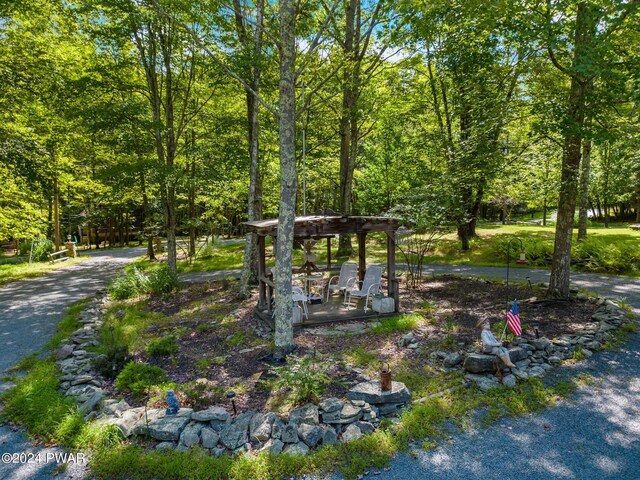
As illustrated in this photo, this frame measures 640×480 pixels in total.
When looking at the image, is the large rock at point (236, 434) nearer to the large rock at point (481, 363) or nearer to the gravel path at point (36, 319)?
the gravel path at point (36, 319)

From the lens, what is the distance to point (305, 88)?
12070mm

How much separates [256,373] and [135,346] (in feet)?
8.82

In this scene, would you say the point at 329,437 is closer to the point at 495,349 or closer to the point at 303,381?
the point at 303,381

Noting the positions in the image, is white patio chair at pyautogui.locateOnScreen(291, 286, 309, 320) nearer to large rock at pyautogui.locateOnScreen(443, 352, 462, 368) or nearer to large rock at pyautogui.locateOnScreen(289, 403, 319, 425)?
large rock at pyautogui.locateOnScreen(443, 352, 462, 368)

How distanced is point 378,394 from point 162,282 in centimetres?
835

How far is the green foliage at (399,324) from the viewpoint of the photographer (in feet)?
23.5

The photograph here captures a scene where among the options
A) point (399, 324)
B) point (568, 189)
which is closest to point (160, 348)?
point (399, 324)

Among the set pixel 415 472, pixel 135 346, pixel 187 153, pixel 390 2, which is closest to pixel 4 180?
pixel 187 153

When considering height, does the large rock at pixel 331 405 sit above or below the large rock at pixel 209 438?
above

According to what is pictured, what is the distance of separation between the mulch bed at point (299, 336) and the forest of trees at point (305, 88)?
44.3 inches

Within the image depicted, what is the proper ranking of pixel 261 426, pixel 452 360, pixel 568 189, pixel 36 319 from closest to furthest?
pixel 261 426 → pixel 452 360 → pixel 568 189 → pixel 36 319

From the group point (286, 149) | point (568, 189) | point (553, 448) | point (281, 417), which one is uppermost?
point (286, 149)

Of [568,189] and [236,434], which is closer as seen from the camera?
[236,434]

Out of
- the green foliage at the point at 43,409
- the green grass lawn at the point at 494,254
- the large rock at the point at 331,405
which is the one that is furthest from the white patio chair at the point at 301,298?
the green grass lawn at the point at 494,254
